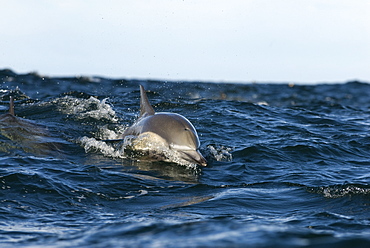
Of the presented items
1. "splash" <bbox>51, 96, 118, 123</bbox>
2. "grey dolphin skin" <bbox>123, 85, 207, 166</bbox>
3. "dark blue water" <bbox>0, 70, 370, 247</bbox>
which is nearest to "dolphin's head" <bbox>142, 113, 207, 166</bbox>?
"grey dolphin skin" <bbox>123, 85, 207, 166</bbox>

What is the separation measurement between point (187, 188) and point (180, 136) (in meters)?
1.74

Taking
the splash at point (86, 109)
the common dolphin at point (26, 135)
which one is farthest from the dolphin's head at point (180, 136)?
the splash at point (86, 109)

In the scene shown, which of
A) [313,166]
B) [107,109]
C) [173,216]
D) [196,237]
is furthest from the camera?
[107,109]

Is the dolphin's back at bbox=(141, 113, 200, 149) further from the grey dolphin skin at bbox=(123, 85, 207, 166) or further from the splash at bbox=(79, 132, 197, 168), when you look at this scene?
the splash at bbox=(79, 132, 197, 168)

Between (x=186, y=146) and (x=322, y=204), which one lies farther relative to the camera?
(x=186, y=146)

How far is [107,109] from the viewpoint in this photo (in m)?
15.2

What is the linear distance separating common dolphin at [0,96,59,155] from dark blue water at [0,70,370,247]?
0.15 feet

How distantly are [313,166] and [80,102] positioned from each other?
27.1 ft

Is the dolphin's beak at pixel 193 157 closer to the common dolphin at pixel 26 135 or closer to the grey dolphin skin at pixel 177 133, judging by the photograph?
the grey dolphin skin at pixel 177 133

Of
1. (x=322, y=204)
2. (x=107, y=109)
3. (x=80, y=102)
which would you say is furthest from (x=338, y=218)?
(x=80, y=102)

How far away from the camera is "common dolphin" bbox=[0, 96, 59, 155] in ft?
35.6

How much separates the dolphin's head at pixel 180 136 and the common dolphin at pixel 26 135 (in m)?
2.40

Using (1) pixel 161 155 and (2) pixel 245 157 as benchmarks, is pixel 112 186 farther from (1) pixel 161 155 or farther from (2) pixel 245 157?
(2) pixel 245 157

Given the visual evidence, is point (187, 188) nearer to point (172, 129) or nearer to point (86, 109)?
point (172, 129)
